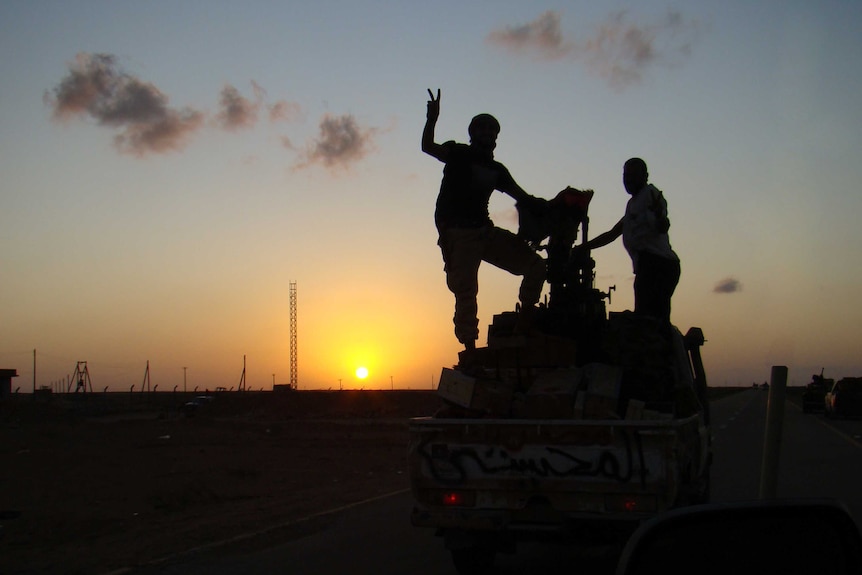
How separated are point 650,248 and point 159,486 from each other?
12.9 m

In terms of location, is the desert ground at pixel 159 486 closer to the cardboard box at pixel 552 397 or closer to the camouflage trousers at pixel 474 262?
the camouflage trousers at pixel 474 262

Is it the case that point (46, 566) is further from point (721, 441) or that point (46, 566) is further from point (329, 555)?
point (721, 441)

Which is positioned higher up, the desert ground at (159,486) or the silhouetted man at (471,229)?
the silhouetted man at (471,229)

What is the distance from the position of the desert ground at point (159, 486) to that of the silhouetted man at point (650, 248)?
5.37m

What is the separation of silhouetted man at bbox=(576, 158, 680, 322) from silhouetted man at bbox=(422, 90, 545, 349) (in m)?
0.99

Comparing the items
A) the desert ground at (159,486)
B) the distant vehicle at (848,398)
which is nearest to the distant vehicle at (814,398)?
the distant vehicle at (848,398)

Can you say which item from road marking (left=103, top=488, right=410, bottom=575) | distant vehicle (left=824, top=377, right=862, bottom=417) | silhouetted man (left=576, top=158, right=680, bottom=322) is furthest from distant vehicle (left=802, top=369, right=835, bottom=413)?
silhouetted man (left=576, top=158, right=680, bottom=322)

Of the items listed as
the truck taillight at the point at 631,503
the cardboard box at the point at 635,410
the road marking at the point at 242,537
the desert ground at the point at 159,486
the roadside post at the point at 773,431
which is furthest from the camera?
the desert ground at the point at 159,486

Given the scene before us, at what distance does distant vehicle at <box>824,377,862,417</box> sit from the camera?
4612 centimetres

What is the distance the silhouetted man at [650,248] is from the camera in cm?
862

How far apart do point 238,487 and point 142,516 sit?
14.0 ft

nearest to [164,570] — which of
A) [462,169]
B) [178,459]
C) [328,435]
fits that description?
[462,169]

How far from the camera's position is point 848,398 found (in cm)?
4634

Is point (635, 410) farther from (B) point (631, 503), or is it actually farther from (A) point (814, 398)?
(A) point (814, 398)
